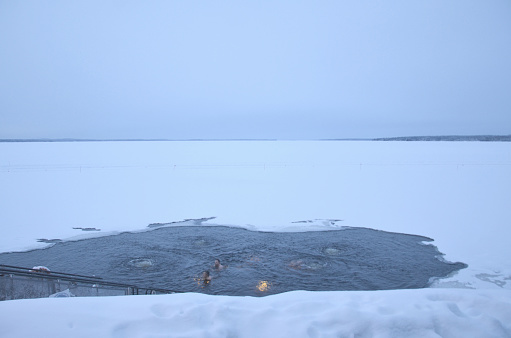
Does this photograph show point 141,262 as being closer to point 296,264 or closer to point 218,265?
point 218,265

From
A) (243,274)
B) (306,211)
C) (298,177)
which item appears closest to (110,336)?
(243,274)

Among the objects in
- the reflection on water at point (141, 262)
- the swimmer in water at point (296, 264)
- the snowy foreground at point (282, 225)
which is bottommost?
the reflection on water at point (141, 262)

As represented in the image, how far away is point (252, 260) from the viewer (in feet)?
28.4

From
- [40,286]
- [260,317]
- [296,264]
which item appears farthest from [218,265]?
[260,317]

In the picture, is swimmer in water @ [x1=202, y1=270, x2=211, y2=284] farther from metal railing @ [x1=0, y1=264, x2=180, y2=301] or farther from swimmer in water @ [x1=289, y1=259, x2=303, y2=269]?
swimmer in water @ [x1=289, y1=259, x2=303, y2=269]

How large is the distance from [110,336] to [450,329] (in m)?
3.16

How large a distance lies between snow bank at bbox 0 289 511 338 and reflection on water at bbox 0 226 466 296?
3.68 meters

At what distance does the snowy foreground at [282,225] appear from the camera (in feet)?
9.84

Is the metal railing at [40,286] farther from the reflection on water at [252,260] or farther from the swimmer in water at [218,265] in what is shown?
the swimmer in water at [218,265]

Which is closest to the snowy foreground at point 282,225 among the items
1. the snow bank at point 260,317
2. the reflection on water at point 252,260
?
the snow bank at point 260,317

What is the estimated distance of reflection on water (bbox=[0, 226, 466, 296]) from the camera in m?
7.32

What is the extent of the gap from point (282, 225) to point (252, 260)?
323cm

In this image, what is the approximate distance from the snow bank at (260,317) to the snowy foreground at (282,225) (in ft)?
0.04

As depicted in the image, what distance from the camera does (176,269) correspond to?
8.05 metres
